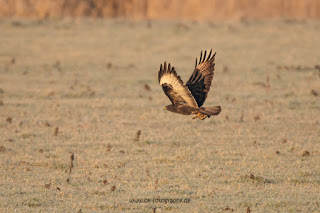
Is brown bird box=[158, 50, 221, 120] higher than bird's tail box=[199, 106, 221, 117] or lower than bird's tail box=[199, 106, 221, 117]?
higher

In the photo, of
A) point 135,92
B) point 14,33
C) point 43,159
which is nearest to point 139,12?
point 14,33

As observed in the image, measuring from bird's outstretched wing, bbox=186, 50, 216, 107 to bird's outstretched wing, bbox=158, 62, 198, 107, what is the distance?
0.91ft

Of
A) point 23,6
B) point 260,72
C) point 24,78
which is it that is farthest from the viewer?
point 23,6

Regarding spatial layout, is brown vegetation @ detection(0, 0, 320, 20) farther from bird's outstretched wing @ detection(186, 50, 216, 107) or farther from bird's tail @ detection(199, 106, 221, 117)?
bird's tail @ detection(199, 106, 221, 117)

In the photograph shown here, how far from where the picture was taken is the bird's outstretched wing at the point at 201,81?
945 cm

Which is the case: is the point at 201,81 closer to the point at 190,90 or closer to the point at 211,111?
the point at 190,90

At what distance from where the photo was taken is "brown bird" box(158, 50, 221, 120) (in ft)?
28.8

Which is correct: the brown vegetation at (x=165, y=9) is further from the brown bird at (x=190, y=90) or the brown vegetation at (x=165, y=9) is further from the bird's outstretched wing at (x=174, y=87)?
the bird's outstretched wing at (x=174, y=87)

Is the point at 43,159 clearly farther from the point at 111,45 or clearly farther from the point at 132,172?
the point at 111,45

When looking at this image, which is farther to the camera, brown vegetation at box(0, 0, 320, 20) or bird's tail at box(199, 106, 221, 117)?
brown vegetation at box(0, 0, 320, 20)

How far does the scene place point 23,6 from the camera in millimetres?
36312

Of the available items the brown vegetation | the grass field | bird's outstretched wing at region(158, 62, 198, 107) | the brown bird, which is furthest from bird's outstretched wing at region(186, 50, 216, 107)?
the brown vegetation

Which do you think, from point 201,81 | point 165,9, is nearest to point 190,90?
point 201,81

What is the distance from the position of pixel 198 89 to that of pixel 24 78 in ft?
35.5
